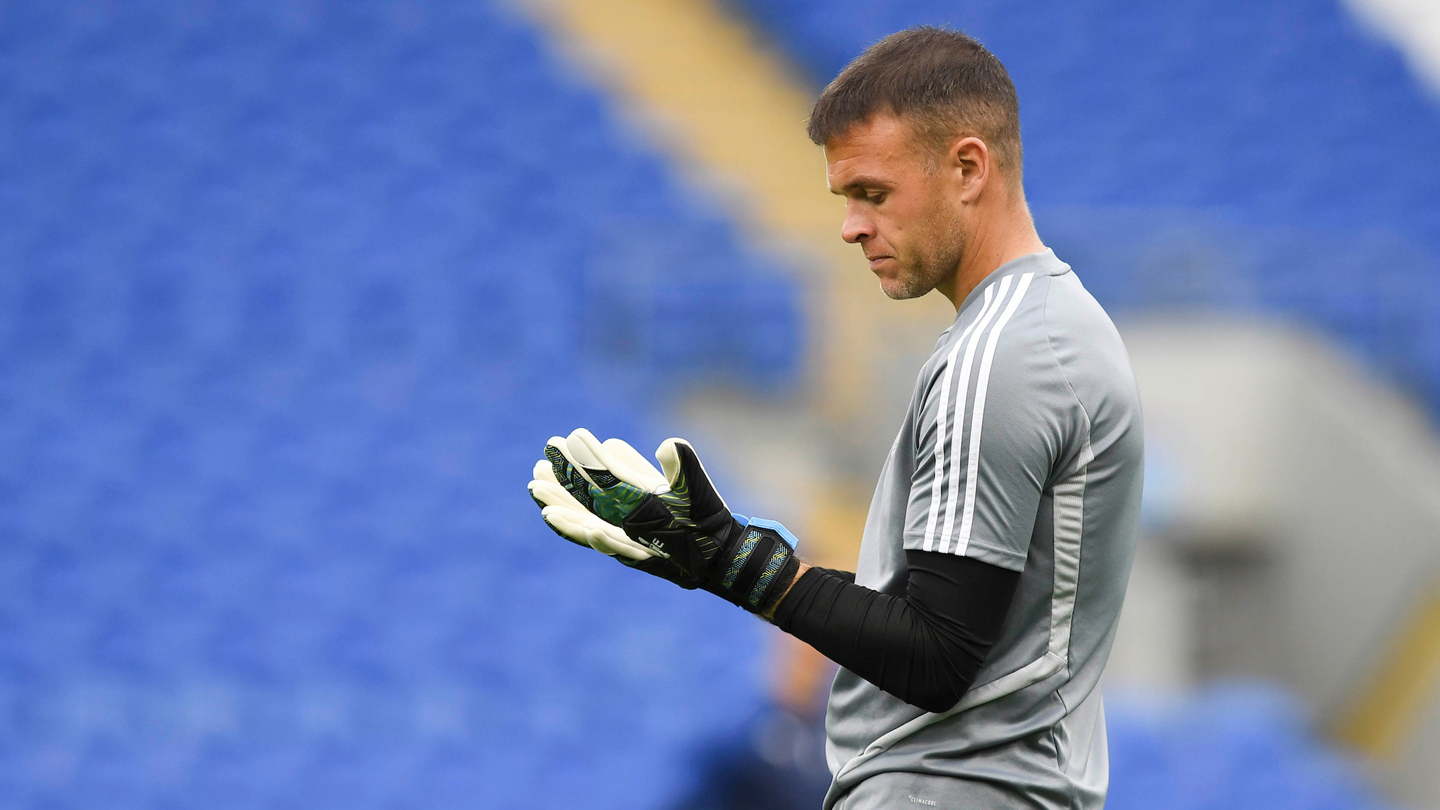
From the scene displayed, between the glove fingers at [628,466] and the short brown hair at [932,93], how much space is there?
0.38 metres

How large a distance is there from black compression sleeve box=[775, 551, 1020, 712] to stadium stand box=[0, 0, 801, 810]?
2.81 meters

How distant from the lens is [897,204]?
1.29 meters

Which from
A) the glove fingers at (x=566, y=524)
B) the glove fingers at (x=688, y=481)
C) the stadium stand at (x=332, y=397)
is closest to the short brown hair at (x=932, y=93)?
the glove fingers at (x=688, y=481)

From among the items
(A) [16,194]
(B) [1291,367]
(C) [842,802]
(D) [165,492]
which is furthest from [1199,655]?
(A) [16,194]

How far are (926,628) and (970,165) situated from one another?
0.47 m

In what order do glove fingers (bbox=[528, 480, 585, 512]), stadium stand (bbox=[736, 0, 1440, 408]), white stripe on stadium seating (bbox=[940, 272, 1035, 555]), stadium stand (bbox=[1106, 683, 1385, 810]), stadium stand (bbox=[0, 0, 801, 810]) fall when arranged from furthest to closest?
stadium stand (bbox=[736, 0, 1440, 408]) < stadium stand (bbox=[0, 0, 801, 810]) < stadium stand (bbox=[1106, 683, 1385, 810]) < glove fingers (bbox=[528, 480, 585, 512]) < white stripe on stadium seating (bbox=[940, 272, 1035, 555])

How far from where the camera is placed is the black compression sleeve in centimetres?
116

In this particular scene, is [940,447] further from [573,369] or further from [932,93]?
[573,369]

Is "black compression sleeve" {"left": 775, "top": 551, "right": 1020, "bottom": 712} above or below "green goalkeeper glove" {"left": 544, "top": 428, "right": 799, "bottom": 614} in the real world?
below

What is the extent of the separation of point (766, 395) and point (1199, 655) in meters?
2.13

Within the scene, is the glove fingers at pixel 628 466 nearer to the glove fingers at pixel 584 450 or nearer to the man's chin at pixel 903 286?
the glove fingers at pixel 584 450

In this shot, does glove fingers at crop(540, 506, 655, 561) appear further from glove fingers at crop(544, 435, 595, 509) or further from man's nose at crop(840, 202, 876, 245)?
man's nose at crop(840, 202, 876, 245)

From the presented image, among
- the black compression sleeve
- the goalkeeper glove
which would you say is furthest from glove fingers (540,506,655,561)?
the black compression sleeve

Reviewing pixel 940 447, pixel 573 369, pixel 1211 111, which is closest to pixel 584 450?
pixel 940 447
